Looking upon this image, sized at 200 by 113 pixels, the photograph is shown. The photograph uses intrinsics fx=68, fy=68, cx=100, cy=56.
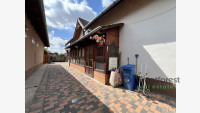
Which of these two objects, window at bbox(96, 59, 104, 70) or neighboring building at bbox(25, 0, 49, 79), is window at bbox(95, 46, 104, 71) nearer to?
window at bbox(96, 59, 104, 70)

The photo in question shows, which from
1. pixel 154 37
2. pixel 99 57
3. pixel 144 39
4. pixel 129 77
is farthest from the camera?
pixel 99 57

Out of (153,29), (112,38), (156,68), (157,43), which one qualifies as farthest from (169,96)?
(112,38)

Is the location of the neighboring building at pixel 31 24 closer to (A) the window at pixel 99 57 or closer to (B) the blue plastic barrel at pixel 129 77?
A: (A) the window at pixel 99 57

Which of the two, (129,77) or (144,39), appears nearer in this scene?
(129,77)

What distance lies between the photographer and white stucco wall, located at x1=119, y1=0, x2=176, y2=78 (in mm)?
2643

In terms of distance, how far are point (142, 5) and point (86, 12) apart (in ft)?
35.7

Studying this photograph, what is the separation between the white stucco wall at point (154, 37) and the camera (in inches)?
104

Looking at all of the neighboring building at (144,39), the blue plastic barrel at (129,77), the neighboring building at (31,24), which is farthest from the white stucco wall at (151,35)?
the neighboring building at (31,24)

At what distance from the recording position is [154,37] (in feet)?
10.00

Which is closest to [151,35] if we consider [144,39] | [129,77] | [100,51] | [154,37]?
[154,37]

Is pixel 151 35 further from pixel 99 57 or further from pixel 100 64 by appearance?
pixel 100 64

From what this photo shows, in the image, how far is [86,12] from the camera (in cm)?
1191

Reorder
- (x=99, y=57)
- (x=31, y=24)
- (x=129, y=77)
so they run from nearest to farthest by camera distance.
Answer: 1. (x=129, y=77)
2. (x=99, y=57)
3. (x=31, y=24)
